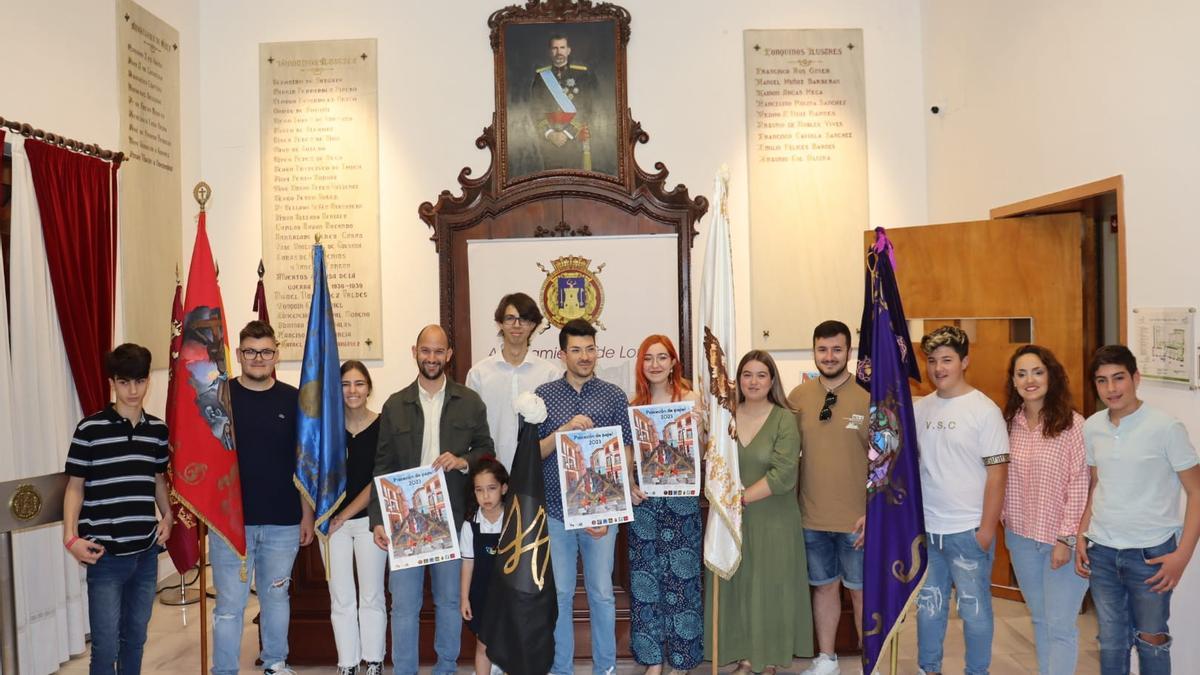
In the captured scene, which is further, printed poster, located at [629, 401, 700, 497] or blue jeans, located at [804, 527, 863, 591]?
blue jeans, located at [804, 527, 863, 591]

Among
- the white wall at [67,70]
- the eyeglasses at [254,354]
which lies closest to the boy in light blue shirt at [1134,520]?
the eyeglasses at [254,354]

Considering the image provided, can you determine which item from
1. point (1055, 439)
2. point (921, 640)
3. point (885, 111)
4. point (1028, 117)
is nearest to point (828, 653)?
point (921, 640)

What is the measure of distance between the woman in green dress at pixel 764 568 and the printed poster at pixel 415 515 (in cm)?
118

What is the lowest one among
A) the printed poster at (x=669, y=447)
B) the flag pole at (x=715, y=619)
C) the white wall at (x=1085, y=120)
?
the flag pole at (x=715, y=619)

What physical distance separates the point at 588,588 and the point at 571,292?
2728 millimetres

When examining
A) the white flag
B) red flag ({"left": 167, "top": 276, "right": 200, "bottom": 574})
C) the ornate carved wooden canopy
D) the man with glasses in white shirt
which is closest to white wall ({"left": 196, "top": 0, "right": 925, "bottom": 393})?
the ornate carved wooden canopy

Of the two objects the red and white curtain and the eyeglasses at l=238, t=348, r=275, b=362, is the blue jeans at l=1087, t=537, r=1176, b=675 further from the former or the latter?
the red and white curtain

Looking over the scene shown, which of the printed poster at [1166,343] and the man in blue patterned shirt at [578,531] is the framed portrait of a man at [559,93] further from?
the printed poster at [1166,343]

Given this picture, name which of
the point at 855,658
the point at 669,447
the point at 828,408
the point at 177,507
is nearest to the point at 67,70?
the point at 177,507

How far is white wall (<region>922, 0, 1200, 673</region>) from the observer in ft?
11.6

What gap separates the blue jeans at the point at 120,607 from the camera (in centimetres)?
330

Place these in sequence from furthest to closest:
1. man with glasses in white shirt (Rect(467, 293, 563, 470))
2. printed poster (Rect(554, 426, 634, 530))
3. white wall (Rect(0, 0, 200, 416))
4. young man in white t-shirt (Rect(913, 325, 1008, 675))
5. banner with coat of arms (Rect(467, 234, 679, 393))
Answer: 1. banner with coat of arms (Rect(467, 234, 679, 393))
2. white wall (Rect(0, 0, 200, 416))
3. man with glasses in white shirt (Rect(467, 293, 563, 470))
4. printed poster (Rect(554, 426, 634, 530))
5. young man in white t-shirt (Rect(913, 325, 1008, 675))

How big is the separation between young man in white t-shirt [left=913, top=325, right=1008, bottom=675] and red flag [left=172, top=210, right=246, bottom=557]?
9.41 ft

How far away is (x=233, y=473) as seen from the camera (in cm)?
357
